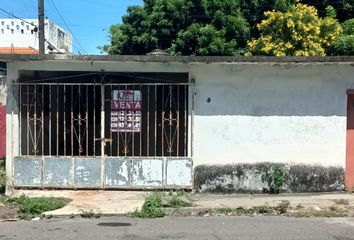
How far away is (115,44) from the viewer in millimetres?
24766

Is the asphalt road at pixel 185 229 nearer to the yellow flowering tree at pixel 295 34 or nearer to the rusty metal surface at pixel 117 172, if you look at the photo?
the rusty metal surface at pixel 117 172

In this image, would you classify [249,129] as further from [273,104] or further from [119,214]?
[119,214]

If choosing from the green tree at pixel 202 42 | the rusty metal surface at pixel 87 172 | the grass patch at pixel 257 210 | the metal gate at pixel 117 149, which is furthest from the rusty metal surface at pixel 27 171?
the green tree at pixel 202 42

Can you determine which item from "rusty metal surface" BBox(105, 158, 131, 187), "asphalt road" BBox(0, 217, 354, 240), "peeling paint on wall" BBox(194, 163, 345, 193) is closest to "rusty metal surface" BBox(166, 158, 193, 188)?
"peeling paint on wall" BBox(194, 163, 345, 193)

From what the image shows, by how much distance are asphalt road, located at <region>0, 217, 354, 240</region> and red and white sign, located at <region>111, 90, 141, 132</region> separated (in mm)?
2749

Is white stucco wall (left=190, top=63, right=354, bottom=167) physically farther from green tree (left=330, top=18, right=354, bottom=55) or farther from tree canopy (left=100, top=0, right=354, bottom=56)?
tree canopy (left=100, top=0, right=354, bottom=56)

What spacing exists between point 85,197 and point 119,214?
5.20 ft

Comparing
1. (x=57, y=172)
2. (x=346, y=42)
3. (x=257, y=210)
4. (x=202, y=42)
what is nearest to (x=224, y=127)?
(x=257, y=210)

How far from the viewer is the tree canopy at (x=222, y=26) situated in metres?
20.0

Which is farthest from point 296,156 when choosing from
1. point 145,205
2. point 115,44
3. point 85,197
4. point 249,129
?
point 115,44

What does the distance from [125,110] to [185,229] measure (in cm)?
393

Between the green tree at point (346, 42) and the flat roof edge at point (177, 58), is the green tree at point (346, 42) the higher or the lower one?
the higher one

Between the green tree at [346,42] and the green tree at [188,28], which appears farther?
the green tree at [188,28]

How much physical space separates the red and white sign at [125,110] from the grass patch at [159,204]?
166cm
